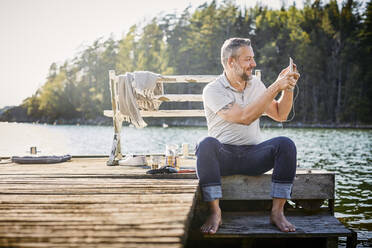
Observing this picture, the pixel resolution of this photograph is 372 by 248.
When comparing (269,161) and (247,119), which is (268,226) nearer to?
(269,161)

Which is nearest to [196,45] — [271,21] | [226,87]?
[271,21]

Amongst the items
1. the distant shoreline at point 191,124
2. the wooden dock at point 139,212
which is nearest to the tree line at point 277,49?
the distant shoreline at point 191,124

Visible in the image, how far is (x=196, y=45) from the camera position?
51.9m

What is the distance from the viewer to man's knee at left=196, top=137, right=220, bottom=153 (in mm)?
2795

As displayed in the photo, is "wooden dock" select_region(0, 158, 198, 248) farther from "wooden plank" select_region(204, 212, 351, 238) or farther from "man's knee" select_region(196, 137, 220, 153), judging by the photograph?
"wooden plank" select_region(204, 212, 351, 238)

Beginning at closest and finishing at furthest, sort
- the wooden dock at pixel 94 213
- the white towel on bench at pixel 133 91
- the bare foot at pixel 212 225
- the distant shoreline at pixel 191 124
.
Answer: the wooden dock at pixel 94 213 < the bare foot at pixel 212 225 < the white towel on bench at pixel 133 91 < the distant shoreline at pixel 191 124

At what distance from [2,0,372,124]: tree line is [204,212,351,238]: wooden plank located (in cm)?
4290

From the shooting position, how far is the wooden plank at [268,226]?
9.25ft

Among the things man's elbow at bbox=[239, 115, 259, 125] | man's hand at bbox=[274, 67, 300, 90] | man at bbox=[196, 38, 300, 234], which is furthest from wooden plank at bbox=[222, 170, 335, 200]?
man's hand at bbox=[274, 67, 300, 90]

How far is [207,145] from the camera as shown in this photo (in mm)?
2803

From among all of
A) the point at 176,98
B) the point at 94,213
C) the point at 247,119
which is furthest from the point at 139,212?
the point at 176,98

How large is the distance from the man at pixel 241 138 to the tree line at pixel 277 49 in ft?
142

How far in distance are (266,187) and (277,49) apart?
48.4 metres

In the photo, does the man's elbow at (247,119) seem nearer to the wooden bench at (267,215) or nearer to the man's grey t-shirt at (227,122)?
the man's grey t-shirt at (227,122)
